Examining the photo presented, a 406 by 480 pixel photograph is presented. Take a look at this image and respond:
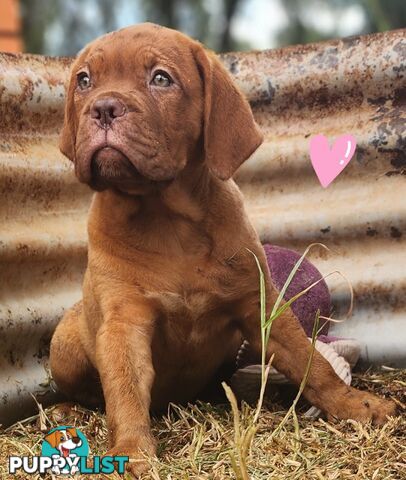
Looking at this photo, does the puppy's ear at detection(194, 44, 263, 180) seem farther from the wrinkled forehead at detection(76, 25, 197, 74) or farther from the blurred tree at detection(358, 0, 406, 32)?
the blurred tree at detection(358, 0, 406, 32)

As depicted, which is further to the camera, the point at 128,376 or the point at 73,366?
the point at 73,366

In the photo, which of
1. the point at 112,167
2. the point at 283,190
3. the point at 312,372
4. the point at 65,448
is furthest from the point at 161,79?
the point at 283,190

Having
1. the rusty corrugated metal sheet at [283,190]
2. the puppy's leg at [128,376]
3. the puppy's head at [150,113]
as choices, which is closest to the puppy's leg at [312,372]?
the puppy's leg at [128,376]

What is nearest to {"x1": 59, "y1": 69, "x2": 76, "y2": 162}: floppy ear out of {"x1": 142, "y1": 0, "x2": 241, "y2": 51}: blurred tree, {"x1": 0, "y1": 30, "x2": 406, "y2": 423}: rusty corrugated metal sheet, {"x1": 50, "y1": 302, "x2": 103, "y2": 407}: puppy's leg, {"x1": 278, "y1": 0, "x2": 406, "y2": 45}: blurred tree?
{"x1": 0, "y1": 30, "x2": 406, "y2": 423}: rusty corrugated metal sheet

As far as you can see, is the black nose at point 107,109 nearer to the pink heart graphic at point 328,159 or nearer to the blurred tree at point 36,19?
the pink heart graphic at point 328,159

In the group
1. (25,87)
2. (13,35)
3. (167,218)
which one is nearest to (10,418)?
(167,218)

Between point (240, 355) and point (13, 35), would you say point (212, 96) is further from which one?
point (13, 35)

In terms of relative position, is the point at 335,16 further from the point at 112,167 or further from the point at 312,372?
the point at 112,167
